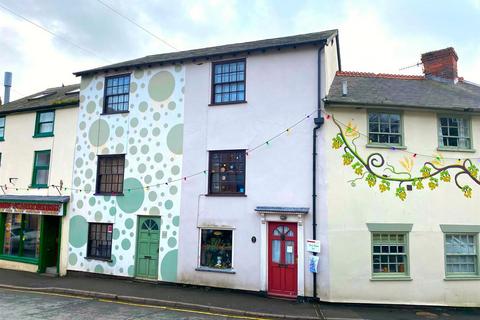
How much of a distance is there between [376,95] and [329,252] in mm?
5888

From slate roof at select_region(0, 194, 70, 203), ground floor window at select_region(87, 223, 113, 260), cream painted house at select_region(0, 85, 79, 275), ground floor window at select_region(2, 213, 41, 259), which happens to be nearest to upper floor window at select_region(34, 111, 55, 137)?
cream painted house at select_region(0, 85, 79, 275)

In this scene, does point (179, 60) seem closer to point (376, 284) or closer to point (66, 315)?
point (66, 315)

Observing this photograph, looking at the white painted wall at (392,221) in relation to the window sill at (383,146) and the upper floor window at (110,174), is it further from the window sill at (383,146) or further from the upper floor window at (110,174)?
the upper floor window at (110,174)

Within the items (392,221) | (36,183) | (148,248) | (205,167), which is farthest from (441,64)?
(36,183)

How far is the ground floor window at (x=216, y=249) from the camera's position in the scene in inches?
511

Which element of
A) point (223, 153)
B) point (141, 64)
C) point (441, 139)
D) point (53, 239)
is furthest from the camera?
point (53, 239)

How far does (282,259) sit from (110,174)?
8.18m

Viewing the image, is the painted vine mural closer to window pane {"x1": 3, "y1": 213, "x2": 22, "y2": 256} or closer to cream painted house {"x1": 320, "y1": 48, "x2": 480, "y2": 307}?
cream painted house {"x1": 320, "y1": 48, "x2": 480, "y2": 307}

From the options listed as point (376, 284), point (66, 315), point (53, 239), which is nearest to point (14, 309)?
point (66, 315)

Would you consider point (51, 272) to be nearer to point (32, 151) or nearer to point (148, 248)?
point (148, 248)

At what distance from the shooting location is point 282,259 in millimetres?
12273

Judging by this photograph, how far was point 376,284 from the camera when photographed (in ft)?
38.1

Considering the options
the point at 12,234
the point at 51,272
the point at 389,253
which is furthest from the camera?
the point at 12,234

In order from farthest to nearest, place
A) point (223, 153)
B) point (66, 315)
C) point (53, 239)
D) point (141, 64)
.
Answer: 1. point (53, 239)
2. point (141, 64)
3. point (223, 153)
4. point (66, 315)
